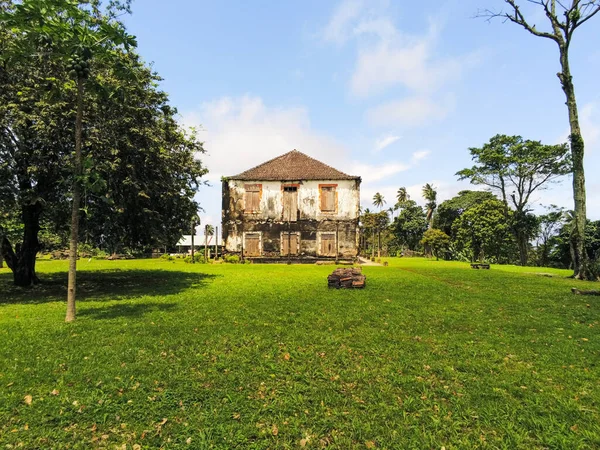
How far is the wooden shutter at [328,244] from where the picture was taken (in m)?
31.7

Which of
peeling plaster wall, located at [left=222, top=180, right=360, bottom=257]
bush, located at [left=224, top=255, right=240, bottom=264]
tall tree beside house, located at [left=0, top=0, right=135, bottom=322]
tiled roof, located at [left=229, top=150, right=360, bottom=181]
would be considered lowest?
bush, located at [left=224, top=255, right=240, bottom=264]

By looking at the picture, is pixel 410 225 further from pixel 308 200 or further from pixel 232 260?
pixel 232 260

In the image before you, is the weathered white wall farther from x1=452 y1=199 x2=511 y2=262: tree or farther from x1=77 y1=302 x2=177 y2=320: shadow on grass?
x1=77 y1=302 x2=177 y2=320: shadow on grass

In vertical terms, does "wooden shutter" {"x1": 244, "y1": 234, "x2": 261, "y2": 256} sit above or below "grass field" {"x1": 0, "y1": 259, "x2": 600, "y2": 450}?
above

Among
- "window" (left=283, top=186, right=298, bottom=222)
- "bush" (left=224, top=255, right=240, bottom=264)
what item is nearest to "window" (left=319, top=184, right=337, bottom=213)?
"window" (left=283, top=186, right=298, bottom=222)

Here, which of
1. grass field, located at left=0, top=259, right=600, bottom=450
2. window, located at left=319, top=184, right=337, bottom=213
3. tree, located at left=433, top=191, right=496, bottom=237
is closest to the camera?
grass field, located at left=0, top=259, right=600, bottom=450

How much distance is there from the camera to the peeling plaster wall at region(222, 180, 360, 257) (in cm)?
3173

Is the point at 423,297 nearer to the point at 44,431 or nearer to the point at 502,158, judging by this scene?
the point at 44,431

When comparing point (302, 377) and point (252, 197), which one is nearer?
point (302, 377)

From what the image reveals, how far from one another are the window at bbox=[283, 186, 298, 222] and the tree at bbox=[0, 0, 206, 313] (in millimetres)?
15219

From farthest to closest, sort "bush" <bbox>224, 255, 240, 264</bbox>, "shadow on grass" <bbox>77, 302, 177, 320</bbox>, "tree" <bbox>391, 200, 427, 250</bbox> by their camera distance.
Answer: "tree" <bbox>391, 200, 427, 250</bbox>, "bush" <bbox>224, 255, 240, 264</bbox>, "shadow on grass" <bbox>77, 302, 177, 320</bbox>

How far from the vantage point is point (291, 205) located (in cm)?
3195

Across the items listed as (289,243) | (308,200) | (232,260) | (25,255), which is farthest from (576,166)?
(25,255)

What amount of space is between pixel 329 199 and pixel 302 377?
26895 millimetres
